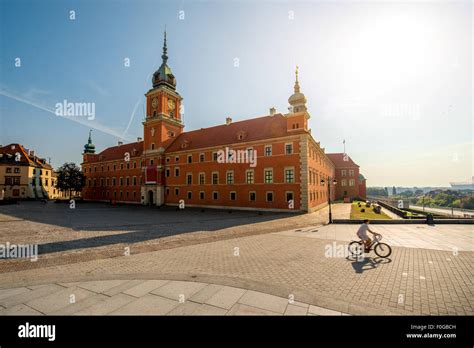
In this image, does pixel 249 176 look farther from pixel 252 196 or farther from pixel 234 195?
pixel 234 195

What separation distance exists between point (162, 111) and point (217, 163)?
744 inches

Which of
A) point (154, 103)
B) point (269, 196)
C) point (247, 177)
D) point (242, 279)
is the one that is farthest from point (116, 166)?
point (242, 279)

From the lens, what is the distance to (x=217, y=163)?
34.7 metres

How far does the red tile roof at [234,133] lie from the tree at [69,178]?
100 feet

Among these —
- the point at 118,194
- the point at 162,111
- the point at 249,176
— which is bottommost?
the point at 118,194

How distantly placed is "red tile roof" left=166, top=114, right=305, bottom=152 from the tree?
30629mm

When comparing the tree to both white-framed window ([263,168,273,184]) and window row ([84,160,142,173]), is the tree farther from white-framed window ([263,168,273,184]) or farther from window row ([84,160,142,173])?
white-framed window ([263,168,273,184])

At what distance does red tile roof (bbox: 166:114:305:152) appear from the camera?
103ft

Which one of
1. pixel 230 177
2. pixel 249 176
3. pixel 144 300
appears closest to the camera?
pixel 144 300

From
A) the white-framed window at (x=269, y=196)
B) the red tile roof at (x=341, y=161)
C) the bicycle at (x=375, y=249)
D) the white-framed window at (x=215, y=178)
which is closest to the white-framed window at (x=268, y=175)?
the white-framed window at (x=269, y=196)

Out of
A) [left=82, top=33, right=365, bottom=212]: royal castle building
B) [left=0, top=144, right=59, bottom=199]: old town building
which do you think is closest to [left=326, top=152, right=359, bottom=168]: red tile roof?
[left=82, top=33, right=365, bottom=212]: royal castle building

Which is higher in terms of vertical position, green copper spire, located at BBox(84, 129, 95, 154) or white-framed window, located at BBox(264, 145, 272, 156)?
green copper spire, located at BBox(84, 129, 95, 154)
